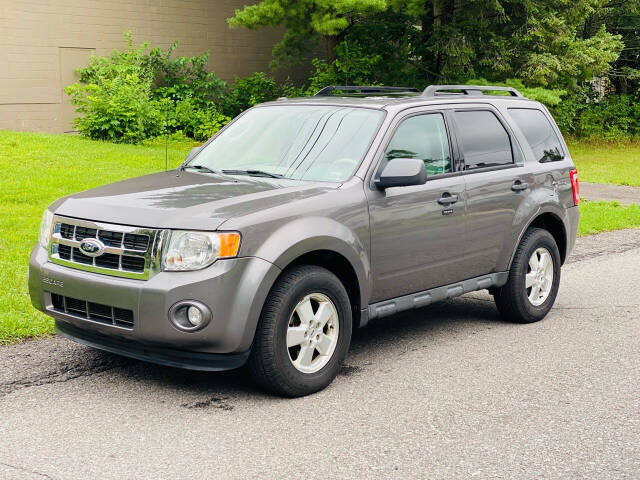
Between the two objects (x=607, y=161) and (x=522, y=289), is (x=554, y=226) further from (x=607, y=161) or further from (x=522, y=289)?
(x=607, y=161)

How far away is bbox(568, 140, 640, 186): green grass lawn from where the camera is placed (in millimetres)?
19034

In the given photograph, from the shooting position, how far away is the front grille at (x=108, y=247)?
4922 mm

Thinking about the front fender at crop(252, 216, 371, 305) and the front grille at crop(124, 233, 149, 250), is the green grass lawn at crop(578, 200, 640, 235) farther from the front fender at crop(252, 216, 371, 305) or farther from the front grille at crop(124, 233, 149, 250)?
the front grille at crop(124, 233, 149, 250)

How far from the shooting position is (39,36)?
20.3 m

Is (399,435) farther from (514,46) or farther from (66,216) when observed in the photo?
(514,46)

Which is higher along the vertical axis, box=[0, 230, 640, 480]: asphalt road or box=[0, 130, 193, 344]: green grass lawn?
box=[0, 130, 193, 344]: green grass lawn

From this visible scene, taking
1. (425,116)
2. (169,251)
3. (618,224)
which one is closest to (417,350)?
(425,116)

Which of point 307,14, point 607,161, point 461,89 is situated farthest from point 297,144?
point 607,161

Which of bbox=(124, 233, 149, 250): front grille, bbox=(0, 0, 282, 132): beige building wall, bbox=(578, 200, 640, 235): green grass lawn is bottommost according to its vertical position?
bbox=(578, 200, 640, 235): green grass lawn

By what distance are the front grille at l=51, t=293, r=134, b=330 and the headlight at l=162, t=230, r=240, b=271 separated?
0.38 meters

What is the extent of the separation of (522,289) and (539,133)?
1.39 meters

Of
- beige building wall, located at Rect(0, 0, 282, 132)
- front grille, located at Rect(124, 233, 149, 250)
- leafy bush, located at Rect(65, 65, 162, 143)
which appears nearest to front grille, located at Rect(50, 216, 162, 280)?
front grille, located at Rect(124, 233, 149, 250)

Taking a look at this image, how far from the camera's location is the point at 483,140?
6867 millimetres

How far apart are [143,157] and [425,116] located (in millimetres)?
9970
